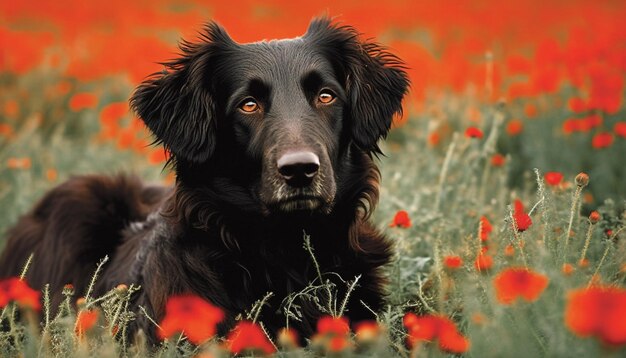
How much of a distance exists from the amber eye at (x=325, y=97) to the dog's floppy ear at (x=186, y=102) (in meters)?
0.55

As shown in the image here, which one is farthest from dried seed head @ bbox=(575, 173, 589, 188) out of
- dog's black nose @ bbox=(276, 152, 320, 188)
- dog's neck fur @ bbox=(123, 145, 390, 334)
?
dog's neck fur @ bbox=(123, 145, 390, 334)

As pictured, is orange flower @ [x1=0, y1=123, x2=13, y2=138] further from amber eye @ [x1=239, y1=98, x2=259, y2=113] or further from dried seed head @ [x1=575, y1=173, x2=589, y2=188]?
dried seed head @ [x1=575, y1=173, x2=589, y2=188]

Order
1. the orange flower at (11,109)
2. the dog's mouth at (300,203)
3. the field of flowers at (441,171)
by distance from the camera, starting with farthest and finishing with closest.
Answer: the orange flower at (11,109) → the dog's mouth at (300,203) → the field of flowers at (441,171)

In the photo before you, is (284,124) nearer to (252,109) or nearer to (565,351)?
(252,109)

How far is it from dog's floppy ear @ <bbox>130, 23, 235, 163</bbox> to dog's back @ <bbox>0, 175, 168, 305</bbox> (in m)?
1.04

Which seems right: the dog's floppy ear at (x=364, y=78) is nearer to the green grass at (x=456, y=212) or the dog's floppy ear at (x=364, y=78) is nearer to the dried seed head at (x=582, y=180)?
the green grass at (x=456, y=212)

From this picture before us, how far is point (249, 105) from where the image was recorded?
3453 millimetres

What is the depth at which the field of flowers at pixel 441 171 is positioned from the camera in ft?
6.56

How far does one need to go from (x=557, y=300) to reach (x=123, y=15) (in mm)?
15341

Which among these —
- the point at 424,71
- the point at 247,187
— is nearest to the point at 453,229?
the point at 247,187

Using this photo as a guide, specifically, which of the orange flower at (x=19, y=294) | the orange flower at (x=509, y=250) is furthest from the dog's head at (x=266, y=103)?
the orange flower at (x=19, y=294)

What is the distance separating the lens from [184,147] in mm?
3424

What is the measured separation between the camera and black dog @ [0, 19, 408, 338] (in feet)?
10.7

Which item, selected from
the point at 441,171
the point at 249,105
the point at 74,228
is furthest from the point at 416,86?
the point at 249,105
